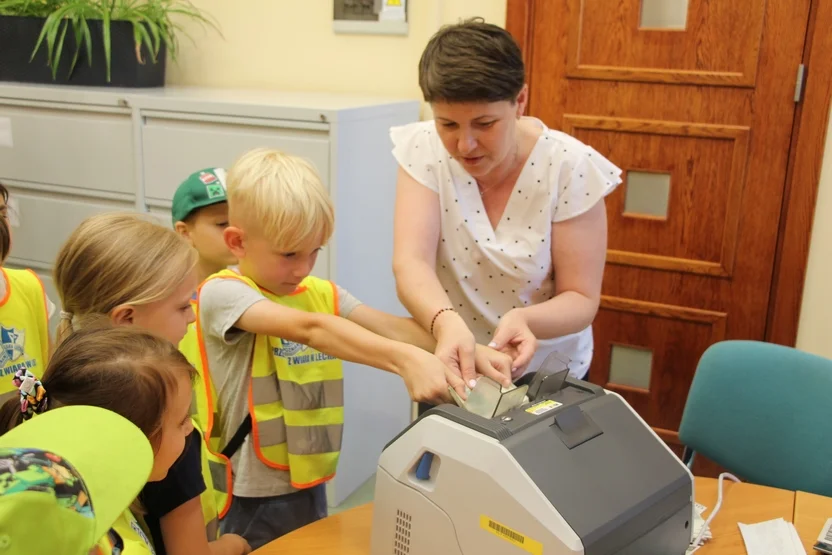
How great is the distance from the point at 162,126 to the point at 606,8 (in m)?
1.48

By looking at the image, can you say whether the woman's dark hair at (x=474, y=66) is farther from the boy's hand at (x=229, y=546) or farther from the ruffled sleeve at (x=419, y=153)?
the boy's hand at (x=229, y=546)

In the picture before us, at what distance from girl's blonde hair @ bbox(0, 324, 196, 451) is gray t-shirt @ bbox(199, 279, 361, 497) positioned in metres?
0.39

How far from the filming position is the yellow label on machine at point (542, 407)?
1019mm

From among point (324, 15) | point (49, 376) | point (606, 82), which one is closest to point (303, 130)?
point (324, 15)

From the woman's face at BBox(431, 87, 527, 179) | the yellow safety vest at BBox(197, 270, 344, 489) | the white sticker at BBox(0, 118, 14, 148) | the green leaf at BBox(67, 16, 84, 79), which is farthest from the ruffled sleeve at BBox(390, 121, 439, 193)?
the white sticker at BBox(0, 118, 14, 148)

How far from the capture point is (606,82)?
8.29ft

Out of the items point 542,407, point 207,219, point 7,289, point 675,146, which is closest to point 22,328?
point 7,289

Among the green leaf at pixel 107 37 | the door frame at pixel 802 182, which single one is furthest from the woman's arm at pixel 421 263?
the green leaf at pixel 107 37

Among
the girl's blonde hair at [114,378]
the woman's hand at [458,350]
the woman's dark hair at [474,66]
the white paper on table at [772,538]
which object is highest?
the woman's dark hair at [474,66]

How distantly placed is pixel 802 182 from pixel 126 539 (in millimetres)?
2154

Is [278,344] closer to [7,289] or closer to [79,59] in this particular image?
[7,289]

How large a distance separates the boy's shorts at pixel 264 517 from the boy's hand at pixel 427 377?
0.46 metres

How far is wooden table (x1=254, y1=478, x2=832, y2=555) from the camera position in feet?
4.09

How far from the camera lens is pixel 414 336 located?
1.55 m
